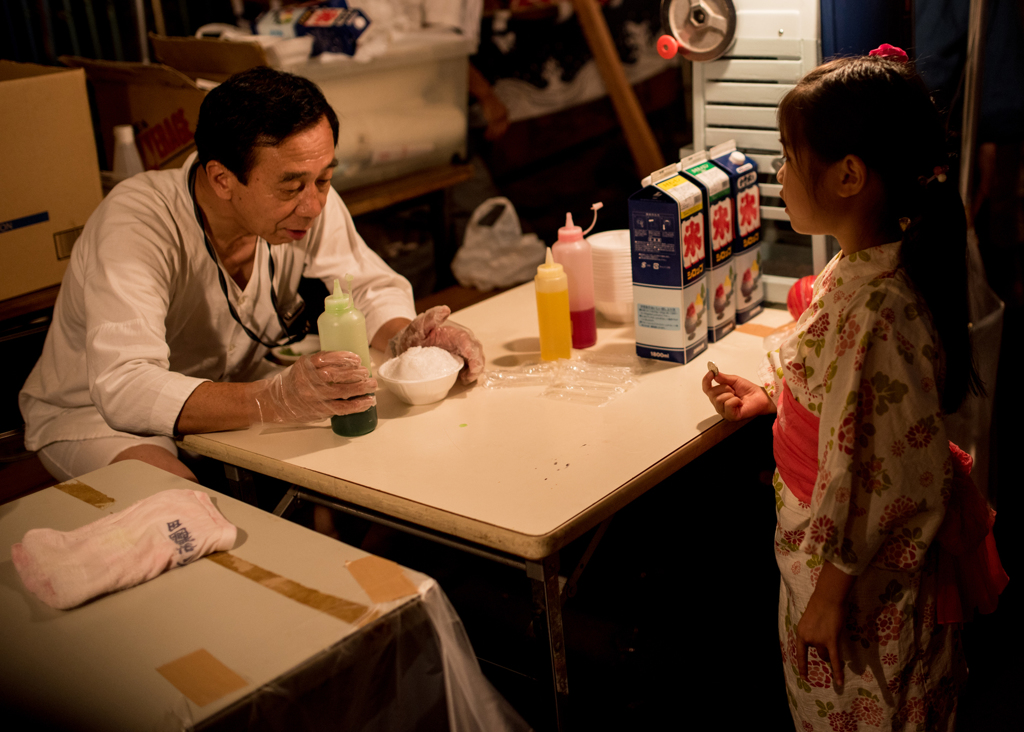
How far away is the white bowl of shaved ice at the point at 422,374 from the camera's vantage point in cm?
167

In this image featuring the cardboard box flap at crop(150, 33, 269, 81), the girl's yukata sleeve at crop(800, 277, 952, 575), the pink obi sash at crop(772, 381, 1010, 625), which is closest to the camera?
the girl's yukata sleeve at crop(800, 277, 952, 575)

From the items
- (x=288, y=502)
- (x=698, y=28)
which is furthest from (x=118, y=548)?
(x=698, y=28)

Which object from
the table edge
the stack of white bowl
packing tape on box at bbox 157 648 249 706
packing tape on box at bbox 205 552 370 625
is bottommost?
packing tape on box at bbox 157 648 249 706

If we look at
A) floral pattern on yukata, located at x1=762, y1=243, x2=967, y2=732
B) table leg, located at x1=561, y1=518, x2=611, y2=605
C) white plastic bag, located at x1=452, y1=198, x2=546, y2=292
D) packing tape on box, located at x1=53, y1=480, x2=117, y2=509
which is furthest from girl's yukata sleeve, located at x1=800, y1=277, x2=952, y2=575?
white plastic bag, located at x1=452, y1=198, x2=546, y2=292

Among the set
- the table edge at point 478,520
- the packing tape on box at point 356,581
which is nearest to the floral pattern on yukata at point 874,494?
the table edge at point 478,520

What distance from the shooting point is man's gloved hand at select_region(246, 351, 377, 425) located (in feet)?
5.07

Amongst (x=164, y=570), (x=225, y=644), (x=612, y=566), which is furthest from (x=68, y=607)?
(x=612, y=566)

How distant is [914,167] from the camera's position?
114 centimetres

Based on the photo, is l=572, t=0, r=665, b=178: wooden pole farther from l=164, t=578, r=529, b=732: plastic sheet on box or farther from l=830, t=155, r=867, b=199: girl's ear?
l=164, t=578, r=529, b=732: plastic sheet on box

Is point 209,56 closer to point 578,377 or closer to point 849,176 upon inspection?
point 578,377

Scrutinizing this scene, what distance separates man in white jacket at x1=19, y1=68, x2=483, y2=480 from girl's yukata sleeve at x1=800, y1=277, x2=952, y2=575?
0.77m

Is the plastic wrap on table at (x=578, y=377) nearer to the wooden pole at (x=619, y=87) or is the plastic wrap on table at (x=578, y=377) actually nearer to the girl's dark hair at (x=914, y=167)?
the girl's dark hair at (x=914, y=167)

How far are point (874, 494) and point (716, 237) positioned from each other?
755mm

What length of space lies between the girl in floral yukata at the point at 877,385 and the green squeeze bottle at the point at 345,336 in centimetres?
73
